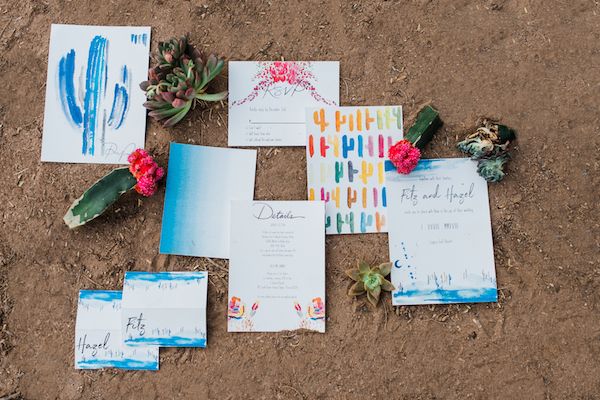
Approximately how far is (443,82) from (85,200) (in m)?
0.93

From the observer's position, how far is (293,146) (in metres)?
1.24

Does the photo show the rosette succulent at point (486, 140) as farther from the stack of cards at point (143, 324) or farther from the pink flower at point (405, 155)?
the stack of cards at point (143, 324)

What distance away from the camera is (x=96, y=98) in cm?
124

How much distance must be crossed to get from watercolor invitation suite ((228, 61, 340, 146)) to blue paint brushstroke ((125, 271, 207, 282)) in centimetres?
33

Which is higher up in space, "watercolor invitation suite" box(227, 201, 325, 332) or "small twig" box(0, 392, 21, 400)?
"watercolor invitation suite" box(227, 201, 325, 332)

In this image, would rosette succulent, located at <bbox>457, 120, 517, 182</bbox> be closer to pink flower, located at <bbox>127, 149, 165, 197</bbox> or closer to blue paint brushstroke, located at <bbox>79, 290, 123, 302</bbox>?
pink flower, located at <bbox>127, 149, 165, 197</bbox>

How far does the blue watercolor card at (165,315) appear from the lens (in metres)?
1.20

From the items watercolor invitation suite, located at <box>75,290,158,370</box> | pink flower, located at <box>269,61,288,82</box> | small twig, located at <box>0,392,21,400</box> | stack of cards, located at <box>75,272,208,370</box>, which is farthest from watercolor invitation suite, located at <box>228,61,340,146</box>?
small twig, located at <box>0,392,21,400</box>

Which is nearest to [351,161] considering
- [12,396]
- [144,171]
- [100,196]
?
[144,171]

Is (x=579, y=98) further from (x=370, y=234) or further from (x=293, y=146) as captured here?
(x=293, y=146)

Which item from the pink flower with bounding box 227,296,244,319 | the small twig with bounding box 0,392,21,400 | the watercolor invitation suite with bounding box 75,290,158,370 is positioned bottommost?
the small twig with bounding box 0,392,21,400

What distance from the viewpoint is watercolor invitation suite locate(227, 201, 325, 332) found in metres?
1.20

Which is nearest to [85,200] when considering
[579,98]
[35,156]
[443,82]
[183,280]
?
[35,156]

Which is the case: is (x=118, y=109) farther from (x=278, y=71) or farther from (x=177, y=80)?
(x=278, y=71)
